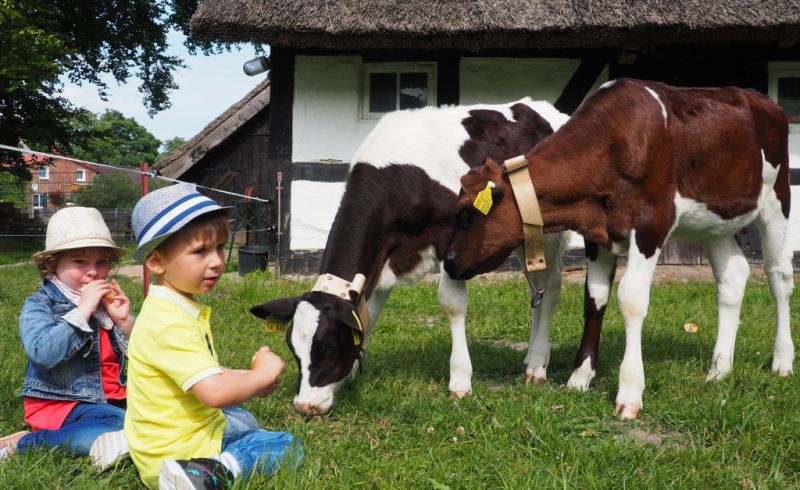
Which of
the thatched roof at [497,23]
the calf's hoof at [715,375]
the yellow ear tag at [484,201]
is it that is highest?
the thatched roof at [497,23]

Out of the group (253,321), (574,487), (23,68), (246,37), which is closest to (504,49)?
(246,37)

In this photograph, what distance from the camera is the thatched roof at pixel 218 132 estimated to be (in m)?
13.6

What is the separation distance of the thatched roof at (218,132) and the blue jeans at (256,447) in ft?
38.4

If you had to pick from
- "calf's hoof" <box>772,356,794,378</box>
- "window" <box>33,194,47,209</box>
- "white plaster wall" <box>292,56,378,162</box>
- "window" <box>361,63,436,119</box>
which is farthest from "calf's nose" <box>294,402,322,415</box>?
"window" <box>33,194,47,209</box>

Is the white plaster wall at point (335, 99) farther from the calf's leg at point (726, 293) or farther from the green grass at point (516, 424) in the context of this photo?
the calf's leg at point (726, 293)

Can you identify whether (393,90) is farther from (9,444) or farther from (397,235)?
(9,444)

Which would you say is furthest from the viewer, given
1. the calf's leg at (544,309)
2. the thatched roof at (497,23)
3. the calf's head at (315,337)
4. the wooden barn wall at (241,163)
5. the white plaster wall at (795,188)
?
the wooden barn wall at (241,163)

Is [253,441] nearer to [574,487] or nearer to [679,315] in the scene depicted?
[574,487]

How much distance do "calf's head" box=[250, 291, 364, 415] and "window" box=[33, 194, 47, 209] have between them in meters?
16.9

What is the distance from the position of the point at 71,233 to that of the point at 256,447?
115cm

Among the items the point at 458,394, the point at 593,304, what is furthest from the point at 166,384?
the point at 593,304

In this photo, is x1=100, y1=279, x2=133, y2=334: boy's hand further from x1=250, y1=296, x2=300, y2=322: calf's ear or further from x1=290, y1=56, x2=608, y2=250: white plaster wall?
x1=290, y1=56, x2=608, y2=250: white plaster wall

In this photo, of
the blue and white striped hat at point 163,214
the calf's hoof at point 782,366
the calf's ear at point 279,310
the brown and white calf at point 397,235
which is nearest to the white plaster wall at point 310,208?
the brown and white calf at point 397,235

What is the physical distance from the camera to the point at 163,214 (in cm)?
222
